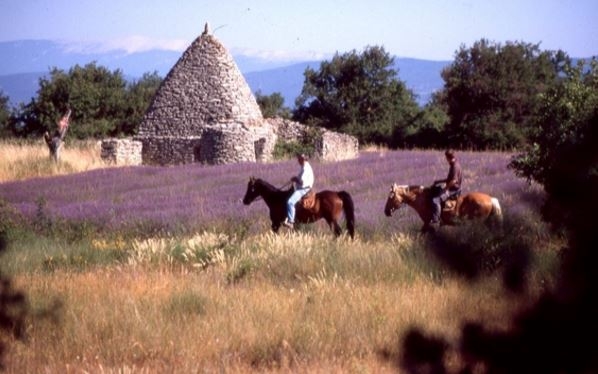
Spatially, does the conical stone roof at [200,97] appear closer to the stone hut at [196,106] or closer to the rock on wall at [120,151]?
the stone hut at [196,106]

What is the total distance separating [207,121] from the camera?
3472 cm

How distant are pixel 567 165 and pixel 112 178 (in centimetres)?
2225

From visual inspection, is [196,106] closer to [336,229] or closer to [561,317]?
[336,229]

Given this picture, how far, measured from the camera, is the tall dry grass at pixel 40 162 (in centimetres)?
2903

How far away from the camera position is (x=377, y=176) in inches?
888

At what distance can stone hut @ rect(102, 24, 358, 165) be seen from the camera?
32.2m

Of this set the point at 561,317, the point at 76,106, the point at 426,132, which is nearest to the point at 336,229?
the point at 561,317

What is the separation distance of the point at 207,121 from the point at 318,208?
21.8 m

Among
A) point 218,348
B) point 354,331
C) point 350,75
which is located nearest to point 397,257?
point 354,331

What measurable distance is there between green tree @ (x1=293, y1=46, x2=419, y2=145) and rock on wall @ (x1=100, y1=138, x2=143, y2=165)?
24.7 meters

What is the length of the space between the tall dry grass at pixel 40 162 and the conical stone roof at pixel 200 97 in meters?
3.29

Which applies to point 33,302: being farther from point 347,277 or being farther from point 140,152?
point 140,152

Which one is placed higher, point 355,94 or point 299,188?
point 355,94

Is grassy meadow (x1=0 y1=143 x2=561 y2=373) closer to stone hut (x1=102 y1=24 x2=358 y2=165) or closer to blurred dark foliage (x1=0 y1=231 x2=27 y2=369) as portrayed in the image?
blurred dark foliage (x1=0 y1=231 x2=27 y2=369)
